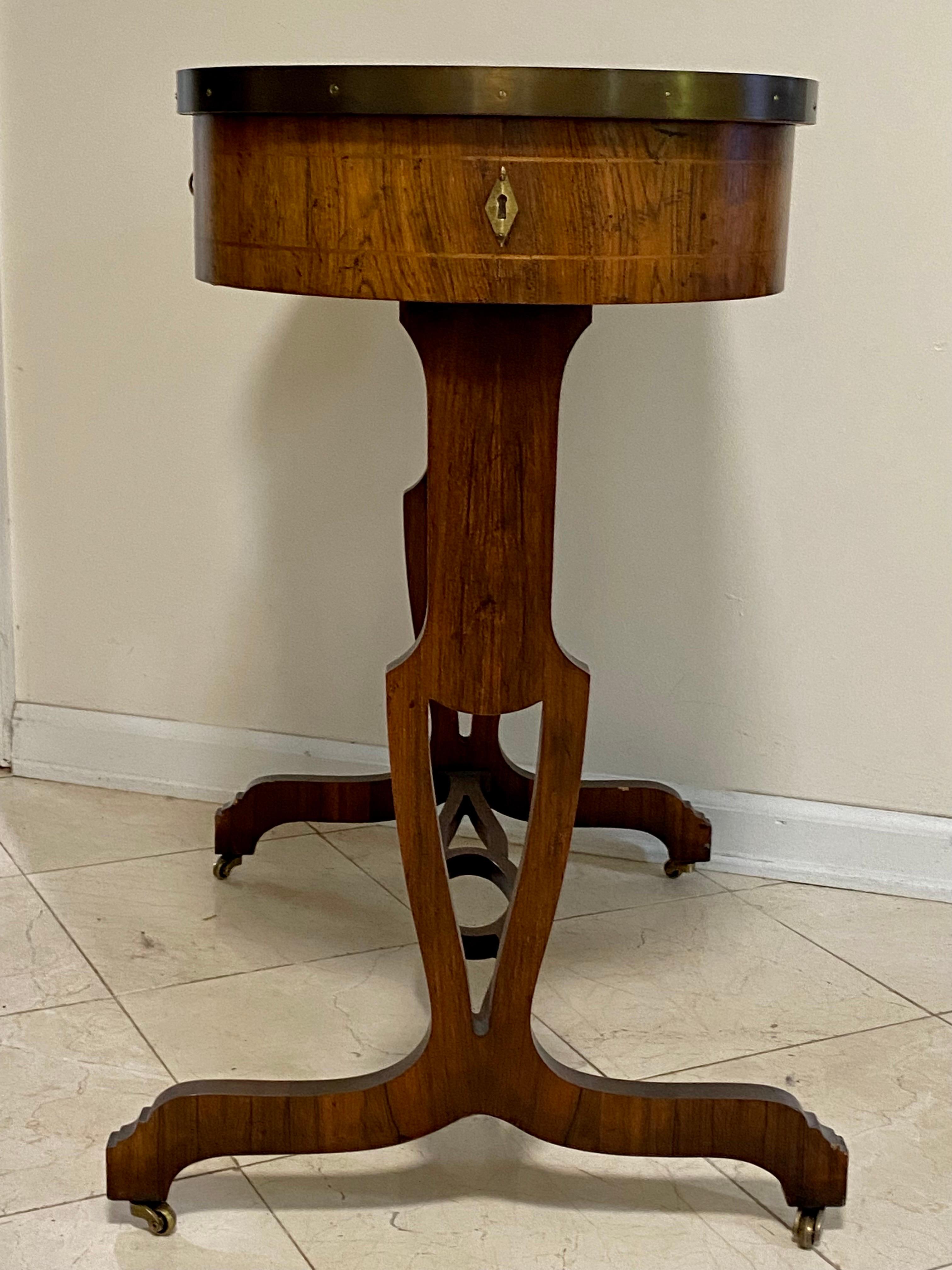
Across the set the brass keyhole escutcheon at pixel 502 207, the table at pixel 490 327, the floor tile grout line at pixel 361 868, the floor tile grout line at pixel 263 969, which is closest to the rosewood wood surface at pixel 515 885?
the table at pixel 490 327

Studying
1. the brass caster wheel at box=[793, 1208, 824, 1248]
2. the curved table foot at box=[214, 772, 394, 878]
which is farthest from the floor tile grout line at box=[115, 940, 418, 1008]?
the brass caster wheel at box=[793, 1208, 824, 1248]

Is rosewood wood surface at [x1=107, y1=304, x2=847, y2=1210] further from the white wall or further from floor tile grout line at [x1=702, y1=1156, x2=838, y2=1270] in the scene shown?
the white wall

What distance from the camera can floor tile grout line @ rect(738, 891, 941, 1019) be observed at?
5.62ft

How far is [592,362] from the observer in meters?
1.97

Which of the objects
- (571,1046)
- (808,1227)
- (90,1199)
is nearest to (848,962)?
(571,1046)

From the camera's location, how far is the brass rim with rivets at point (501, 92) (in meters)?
1.06

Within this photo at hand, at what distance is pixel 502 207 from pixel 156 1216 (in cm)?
86

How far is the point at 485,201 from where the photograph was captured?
1097 millimetres

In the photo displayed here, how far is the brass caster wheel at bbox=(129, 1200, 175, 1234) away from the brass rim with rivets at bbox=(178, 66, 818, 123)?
878 millimetres

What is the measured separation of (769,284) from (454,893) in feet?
3.13

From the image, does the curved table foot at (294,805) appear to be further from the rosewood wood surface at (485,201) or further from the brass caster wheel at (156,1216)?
the rosewood wood surface at (485,201)

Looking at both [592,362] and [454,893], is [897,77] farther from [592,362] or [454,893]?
[454,893]

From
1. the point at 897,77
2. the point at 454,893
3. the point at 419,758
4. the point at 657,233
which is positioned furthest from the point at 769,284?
the point at 454,893

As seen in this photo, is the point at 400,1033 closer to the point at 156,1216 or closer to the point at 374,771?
the point at 156,1216
